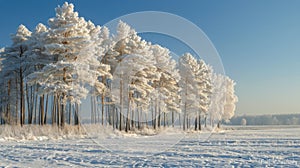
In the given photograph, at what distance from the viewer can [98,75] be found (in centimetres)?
3055

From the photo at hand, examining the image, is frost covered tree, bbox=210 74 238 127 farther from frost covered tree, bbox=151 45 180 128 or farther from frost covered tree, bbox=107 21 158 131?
frost covered tree, bbox=107 21 158 131

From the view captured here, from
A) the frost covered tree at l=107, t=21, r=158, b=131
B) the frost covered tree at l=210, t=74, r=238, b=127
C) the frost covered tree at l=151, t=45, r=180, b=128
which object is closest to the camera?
the frost covered tree at l=107, t=21, r=158, b=131

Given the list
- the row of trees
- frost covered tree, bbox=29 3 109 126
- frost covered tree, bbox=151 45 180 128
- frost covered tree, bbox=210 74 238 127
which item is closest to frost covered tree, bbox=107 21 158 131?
the row of trees

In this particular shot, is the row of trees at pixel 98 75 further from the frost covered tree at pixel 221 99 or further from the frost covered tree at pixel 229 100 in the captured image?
the frost covered tree at pixel 229 100

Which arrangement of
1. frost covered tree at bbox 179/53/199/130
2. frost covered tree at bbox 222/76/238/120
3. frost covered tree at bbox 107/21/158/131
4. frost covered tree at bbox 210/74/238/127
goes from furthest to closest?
frost covered tree at bbox 222/76/238/120, frost covered tree at bbox 210/74/238/127, frost covered tree at bbox 179/53/199/130, frost covered tree at bbox 107/21/158/131

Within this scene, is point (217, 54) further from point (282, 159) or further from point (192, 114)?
point (192, 114)

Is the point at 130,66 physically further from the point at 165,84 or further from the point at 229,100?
the point at 229,100

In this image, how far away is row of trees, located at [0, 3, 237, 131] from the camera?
27.8m

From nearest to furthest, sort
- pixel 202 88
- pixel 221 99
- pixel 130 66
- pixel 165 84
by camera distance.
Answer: pixel 130 66 < pixel 165 84 < pixel 202 88 < pixel 221 99

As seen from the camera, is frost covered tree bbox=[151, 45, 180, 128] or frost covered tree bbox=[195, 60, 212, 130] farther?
frost covered tree bbox=[195, 60, 212, 130]

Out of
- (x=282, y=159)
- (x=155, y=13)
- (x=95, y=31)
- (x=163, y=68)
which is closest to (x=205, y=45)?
(x=155, y=13)

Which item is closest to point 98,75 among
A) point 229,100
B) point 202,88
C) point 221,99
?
point 202,88

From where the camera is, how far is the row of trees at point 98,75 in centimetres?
2780

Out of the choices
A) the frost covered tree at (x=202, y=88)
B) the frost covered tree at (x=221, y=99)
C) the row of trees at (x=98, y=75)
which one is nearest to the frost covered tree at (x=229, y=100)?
the frost covered tree at (x=221, y=99)
